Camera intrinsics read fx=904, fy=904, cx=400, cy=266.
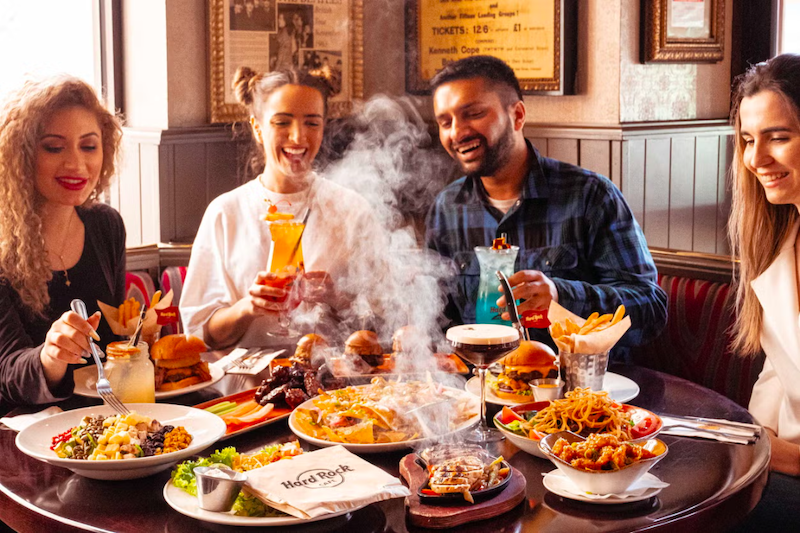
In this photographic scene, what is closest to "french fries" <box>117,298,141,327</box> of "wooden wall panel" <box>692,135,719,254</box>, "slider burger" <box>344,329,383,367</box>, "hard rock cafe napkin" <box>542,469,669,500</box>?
"slider burger" <box>344,329,383,367</box>

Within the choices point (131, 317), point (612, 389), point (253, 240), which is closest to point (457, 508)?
point (612, 389)

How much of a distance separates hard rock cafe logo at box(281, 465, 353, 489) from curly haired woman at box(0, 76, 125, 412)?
39.6 inches

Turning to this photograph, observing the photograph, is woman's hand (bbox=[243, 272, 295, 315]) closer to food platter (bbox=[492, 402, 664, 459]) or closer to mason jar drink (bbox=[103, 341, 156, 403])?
mason jar drink (bbox=[103, 341, 156, 403])

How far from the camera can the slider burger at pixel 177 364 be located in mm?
2318

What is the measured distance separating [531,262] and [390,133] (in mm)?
2495

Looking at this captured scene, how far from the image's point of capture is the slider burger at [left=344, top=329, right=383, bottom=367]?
7.79ft

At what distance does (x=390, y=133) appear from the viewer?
18.0 ft

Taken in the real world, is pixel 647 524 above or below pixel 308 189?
below

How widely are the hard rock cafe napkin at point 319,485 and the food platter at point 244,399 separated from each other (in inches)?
13.7

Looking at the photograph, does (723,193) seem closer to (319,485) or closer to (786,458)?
(786,458)

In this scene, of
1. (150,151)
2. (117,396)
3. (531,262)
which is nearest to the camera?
(117,396)

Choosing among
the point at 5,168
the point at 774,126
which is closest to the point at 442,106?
the point at 774,126

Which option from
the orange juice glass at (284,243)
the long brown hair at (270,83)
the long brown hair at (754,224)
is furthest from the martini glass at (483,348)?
the long brown hair at (270,83)

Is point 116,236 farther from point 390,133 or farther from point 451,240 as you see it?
Answer: point 390,133
